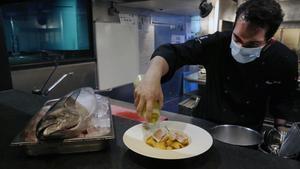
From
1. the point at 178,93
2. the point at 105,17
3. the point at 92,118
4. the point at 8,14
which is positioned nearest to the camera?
the point at 92,118

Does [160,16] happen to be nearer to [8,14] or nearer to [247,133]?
[8,14]

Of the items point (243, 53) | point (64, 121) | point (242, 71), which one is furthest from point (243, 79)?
point (64, 121)

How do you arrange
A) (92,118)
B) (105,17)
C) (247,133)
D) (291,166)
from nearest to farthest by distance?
(291,166) < (92,118) < (247,133) < (105,17)

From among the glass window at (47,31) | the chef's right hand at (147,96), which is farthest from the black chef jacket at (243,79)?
the glass window at (47,31)

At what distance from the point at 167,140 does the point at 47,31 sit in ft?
7.94

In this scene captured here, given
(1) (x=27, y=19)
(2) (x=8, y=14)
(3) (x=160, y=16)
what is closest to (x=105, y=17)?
(1) (x=27, y=19)

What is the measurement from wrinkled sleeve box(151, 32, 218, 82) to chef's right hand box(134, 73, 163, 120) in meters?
0.33

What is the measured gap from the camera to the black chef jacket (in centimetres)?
114

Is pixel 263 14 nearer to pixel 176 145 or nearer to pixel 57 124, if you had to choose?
pixel 176 145

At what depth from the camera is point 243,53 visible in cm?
107

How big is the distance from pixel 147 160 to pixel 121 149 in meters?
0.10

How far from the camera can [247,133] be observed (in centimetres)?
88

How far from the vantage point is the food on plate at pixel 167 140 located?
0.65 meters

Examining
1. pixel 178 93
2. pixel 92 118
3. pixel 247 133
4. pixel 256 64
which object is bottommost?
pixel 178 93
